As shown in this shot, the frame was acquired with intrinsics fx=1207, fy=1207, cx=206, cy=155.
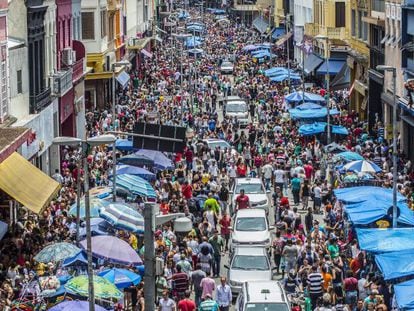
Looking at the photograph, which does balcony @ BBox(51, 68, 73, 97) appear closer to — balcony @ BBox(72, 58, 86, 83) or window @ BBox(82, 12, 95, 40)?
balcony @ BBox(72, 58, 86, 83)

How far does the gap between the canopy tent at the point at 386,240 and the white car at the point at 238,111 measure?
38552 millimetres

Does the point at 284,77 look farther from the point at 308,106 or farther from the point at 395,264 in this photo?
the point at 395,264

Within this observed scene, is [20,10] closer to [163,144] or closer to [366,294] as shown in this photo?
[163,144]

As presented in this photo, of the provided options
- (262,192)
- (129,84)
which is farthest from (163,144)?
(129,84)

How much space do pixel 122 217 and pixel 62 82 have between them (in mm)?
20033

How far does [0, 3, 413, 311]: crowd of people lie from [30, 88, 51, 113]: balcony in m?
2.75

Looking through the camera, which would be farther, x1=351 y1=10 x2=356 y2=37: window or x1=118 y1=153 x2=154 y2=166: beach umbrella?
x1=351 y1=10 x2=356 y2=37: window

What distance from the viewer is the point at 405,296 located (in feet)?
81.9

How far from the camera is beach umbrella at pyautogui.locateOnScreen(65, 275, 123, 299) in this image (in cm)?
2547

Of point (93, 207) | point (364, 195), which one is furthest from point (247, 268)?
point (364, 195)

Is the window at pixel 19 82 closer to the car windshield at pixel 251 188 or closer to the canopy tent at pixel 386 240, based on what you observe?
the car windshield at pixel 251 188

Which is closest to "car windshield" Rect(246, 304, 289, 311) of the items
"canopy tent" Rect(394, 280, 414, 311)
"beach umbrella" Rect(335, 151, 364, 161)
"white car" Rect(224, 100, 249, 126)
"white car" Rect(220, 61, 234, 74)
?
"canopy tent" Rect(394, 280, 414, 311)

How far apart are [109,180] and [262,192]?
19.0ft

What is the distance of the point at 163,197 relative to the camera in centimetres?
4344
